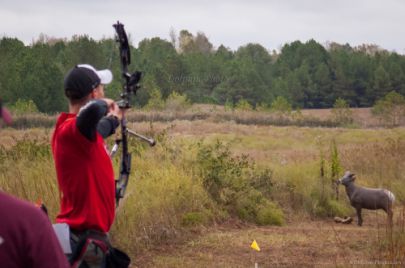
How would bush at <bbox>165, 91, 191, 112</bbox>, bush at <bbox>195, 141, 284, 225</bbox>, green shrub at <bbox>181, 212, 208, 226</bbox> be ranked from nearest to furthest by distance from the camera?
green shrub at <bbox>181, 212, 208, 226</bbox> < bush at <bbox>195, 141, 284, 225</bbox> < bush at <bbox>165, 91, 191, 112</bbox>

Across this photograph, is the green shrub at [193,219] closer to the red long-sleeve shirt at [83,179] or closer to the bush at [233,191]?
the bush at [233,191]

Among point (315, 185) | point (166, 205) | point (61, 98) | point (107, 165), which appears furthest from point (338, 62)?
point (107, 165)

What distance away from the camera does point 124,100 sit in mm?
4449

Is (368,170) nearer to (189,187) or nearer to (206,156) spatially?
(206,156)

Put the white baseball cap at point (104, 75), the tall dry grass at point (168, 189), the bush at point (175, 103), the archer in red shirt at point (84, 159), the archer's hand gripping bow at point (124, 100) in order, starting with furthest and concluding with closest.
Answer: the bush at point (175, 103) < the tall dry grass at point (168, 189) < the archer's hand gripping bow at point (124, 100) < the white baseball cap at point (104, 75) < the archer in red shirt at point (84, 159)

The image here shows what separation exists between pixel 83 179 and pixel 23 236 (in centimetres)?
204

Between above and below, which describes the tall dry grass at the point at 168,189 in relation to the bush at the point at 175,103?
above

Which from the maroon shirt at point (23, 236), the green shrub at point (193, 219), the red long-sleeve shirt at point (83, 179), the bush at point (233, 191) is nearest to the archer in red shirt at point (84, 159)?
the red long-sleeve shirt at point (83, 179)

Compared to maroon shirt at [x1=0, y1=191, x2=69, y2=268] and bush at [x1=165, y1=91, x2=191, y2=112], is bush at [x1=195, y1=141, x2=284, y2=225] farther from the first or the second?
bush at [x1=165, y1=91, x2=191, y2=112]

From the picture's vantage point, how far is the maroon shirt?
6.45ft

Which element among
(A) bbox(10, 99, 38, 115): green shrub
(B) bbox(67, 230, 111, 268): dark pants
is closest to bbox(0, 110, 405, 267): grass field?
(B) bbox(67, 230, 111, 268): dark pants

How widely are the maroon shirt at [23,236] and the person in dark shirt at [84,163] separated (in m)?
1.79

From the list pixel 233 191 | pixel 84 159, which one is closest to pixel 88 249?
pixel 84 159

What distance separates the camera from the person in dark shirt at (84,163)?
3.93m
